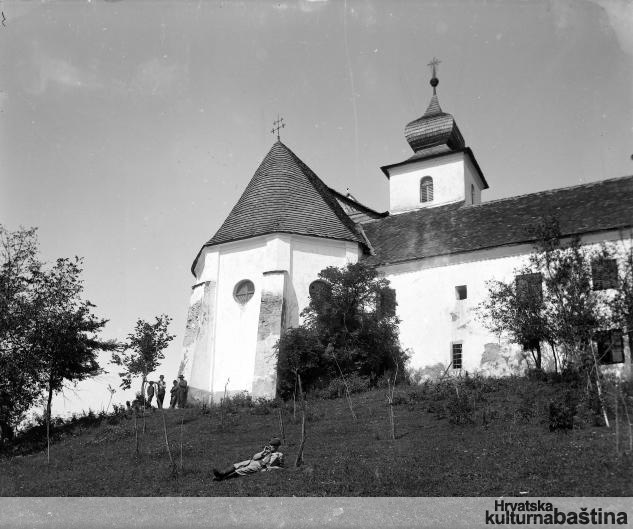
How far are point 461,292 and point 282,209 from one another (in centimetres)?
887

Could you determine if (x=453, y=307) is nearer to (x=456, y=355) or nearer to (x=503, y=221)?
(x=456, y=355)

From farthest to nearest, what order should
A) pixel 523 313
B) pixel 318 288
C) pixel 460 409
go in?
1. pixel 318 288
2. pixel 523 313
3. pixel 460 409

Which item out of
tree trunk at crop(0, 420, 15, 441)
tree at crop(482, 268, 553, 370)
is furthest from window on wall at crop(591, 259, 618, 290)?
tree trunk at crop(0, 420, 15, 441)

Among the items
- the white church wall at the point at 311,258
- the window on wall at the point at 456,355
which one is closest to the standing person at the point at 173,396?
the white church wall at the point at 311,258

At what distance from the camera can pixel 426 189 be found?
145 ft

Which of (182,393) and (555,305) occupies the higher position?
(555,305)

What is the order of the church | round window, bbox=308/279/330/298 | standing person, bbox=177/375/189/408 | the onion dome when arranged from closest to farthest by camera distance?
the church → standing person, bbox=177/375/189/408 → round window, bbox=308/279/330/298 → the onion dome

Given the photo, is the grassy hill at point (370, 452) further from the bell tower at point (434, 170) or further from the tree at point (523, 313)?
the bell tower at point (434, 170)

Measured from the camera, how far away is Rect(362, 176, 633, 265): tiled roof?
1150 inches

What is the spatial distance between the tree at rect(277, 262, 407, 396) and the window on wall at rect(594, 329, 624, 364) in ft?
26.4

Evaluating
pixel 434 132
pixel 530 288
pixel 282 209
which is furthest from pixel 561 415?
pixel 434 132

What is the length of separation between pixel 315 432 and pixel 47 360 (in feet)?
40.2

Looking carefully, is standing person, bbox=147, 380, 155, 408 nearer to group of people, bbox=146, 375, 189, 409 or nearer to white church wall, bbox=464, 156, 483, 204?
group of people, bbox=146, 375, 189, 409

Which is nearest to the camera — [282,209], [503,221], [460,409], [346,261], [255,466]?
[255,466]
